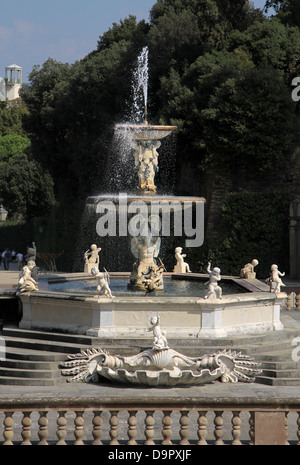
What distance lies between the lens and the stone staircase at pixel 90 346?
14.3 m

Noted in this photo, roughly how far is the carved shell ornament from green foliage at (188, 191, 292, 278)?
19558 millimetres

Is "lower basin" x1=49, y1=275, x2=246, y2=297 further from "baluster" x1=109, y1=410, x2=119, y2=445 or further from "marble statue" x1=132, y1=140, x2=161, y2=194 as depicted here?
"baluster" x1=109, y1=410, x2=119, y2=445

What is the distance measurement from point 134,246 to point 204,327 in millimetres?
4361

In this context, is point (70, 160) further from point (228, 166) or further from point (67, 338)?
point (67, 338)

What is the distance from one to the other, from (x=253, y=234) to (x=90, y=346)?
1996 cm

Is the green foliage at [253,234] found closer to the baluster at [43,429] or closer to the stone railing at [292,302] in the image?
the stone railing at [292,302]

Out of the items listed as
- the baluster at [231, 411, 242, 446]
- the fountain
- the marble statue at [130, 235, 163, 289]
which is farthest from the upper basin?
the baluster at [231, 411, 242, 446]

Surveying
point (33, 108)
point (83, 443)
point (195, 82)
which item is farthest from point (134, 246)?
point (33, 108)

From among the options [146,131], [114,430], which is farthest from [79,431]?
[146,131]

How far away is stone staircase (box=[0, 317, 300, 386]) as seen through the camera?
46.8 ft

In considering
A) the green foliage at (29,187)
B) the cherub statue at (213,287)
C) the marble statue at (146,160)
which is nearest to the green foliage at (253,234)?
the marble statue at (146,160)

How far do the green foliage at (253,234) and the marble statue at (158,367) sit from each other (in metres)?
19.6

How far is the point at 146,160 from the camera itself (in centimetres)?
1986

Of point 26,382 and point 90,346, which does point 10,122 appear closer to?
point 90,346
